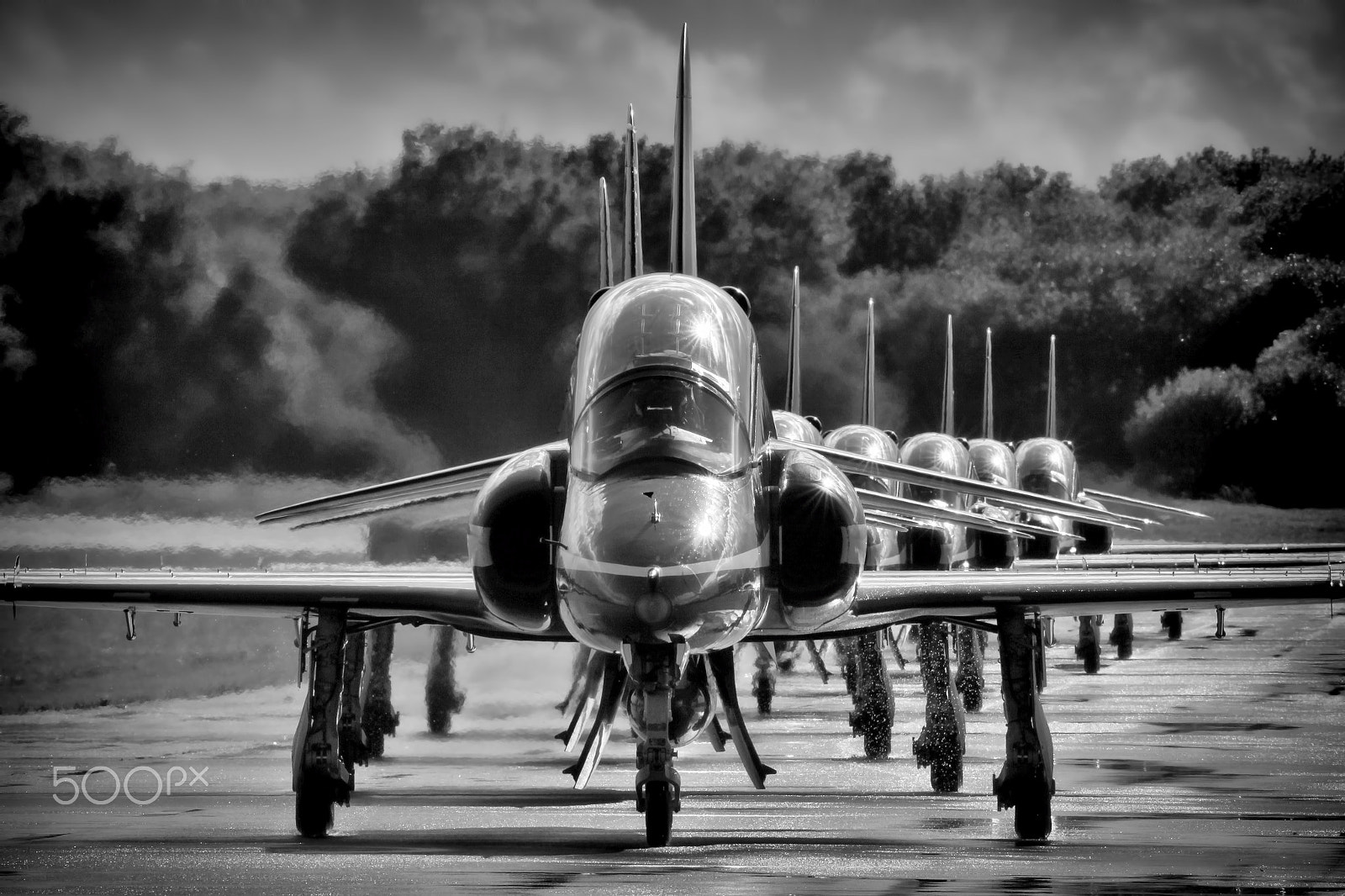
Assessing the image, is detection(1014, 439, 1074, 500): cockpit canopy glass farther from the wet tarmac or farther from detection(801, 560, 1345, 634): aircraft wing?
detection(801, 560, 1345, 634): aircraft wing

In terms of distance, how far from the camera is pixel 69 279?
26.3 meters

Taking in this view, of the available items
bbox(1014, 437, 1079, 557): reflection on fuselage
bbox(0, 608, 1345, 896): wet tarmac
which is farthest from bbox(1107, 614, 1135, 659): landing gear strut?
bbox(0, 608, 1345, 896): wet tarmac

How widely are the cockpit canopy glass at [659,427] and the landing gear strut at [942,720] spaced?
13.3 feet

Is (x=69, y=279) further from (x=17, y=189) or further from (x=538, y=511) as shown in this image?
(x=538, y=511)

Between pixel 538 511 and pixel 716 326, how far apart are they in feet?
4.60

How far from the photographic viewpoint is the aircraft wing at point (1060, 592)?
419 inches

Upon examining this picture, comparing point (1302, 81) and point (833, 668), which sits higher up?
point (1302, 81)

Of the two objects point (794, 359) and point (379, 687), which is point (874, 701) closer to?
point (379, 687)

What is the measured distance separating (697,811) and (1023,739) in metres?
2.33

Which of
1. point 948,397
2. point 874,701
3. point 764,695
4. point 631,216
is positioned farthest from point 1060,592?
point 948,397

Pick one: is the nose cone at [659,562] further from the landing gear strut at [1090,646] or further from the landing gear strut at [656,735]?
the landing gear strut at [1090,646]

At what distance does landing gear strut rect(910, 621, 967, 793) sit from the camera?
12.9m

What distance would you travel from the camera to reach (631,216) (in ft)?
44.5

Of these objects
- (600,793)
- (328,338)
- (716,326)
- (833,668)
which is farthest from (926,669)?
(833,668)
